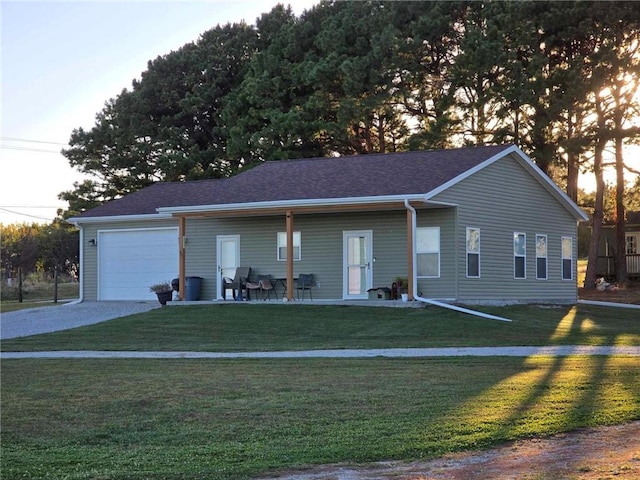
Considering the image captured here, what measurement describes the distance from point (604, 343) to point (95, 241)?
60.7ft

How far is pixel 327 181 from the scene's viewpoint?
26031mm

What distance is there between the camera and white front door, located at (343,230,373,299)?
25125 mm

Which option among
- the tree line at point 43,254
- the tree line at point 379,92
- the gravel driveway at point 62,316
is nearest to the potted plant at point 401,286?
the gravel driveway at point 62,316

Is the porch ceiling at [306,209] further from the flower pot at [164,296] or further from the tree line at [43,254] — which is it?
the tree line at [43,254]

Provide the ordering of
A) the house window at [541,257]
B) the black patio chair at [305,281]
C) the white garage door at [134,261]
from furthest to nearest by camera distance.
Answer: the white garage door at [134,261], the house window at [541,257], the black patio chair at [305,281]

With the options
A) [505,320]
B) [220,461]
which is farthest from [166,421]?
[505,320]

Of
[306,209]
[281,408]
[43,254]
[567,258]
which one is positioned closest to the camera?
[281,408]

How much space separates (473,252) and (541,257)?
3.99 m

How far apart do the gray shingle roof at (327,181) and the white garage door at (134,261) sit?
84cm

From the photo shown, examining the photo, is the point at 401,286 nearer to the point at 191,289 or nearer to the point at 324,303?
the point at 324,303

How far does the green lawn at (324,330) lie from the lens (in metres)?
18.0

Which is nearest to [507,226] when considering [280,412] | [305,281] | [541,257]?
[541,257]

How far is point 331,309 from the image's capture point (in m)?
23.0

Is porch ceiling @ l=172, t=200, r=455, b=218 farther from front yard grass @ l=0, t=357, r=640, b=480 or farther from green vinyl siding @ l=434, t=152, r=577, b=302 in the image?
front yard grass @ l=0, t=357, r=640, b=480
